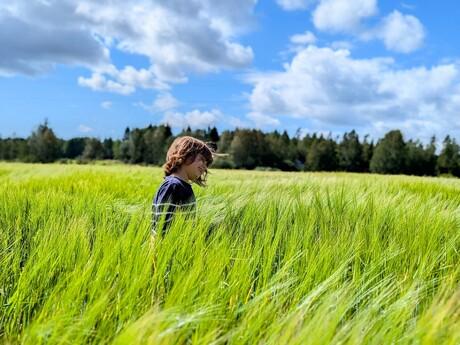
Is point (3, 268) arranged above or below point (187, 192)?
below

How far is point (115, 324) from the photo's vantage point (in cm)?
116

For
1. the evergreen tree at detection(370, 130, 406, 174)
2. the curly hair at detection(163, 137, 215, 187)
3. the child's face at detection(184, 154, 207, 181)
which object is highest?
the evergreen tree at detection(370, 130, 406, 174)

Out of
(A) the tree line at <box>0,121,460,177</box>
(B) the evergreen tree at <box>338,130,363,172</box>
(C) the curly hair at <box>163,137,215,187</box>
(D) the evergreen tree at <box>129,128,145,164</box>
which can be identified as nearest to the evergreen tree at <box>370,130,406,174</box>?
(A) the tree line at <box>0,121,460,177</box>

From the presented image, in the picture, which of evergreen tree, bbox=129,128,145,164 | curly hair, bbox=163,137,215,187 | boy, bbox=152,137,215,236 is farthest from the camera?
evergreen tree, bbox=129,128,145,164

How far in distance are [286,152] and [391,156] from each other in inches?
605

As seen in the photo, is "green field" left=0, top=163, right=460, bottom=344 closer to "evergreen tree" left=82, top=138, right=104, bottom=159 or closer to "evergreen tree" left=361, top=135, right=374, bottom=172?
"evergreen tree" left=361, top=135, right=374, bottom=172

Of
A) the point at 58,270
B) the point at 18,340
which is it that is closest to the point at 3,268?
the point at 58,270

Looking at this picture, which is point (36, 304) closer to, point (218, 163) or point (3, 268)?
point (3, 268)

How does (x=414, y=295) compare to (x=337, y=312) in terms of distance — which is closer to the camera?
(x=337, y=312)

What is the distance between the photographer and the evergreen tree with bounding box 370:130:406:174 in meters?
50.3

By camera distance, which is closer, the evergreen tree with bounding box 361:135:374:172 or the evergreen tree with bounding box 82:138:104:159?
the evergreen tree with bounding box 361:135:374:172

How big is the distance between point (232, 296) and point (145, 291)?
0.89 ft

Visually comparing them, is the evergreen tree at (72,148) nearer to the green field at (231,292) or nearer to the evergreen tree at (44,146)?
the evergreen tree at (44,146)

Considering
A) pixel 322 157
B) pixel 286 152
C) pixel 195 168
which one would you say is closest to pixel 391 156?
pixel 322 157
